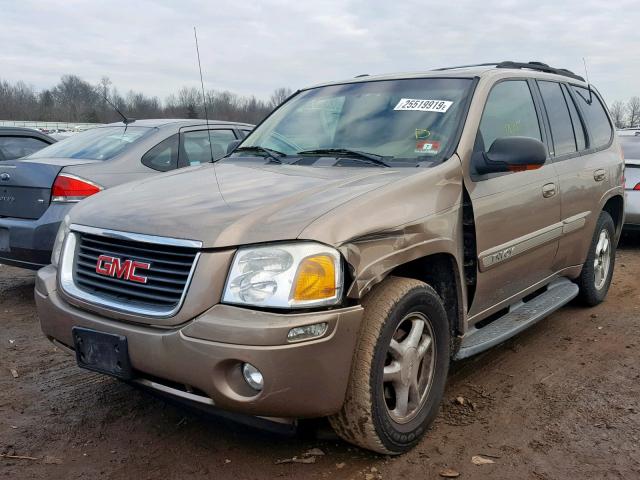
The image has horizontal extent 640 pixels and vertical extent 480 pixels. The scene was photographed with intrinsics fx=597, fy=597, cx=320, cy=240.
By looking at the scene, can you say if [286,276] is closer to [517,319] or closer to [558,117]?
[517,319]

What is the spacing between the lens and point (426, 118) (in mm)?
3432

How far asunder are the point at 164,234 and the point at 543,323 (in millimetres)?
3444

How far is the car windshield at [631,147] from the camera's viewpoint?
7691 millimetres

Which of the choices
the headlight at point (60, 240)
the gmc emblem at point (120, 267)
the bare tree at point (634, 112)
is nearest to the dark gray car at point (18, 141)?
the headlight at point (60, 240)

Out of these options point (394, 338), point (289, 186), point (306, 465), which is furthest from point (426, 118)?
point (306, 465)

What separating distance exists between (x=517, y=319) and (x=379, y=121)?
1.52m

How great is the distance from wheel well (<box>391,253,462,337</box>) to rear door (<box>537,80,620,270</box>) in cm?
141

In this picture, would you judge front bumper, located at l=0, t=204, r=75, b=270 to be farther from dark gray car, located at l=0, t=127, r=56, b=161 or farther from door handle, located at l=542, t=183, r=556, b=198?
door handle, located at l=542, t=183, r=556, b=198

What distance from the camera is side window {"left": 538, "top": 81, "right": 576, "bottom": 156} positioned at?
4207mm

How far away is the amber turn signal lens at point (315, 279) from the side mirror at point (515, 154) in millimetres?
1318

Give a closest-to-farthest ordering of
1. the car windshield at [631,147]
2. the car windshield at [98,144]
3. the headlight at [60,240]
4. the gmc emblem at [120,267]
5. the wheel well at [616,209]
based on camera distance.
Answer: the gmc emblem at [120,267] < the headlight at [60,240] < the wheel well at [616,209] < the car windshield at [98,144] < the car windshield at [631,147]

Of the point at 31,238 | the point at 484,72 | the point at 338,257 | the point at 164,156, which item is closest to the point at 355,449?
the point at 338,257

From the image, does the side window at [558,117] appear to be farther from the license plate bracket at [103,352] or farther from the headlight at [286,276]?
the license plate bracket at [103,352]

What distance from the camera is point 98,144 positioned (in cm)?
573
